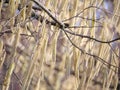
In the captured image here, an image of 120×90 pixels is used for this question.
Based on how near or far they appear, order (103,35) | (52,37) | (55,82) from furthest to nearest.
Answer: (55,82) < (103,35) < (52,37)

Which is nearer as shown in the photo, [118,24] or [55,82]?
[118,24]

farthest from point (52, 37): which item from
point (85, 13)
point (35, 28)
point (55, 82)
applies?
point (55, 82)

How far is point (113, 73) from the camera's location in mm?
1441

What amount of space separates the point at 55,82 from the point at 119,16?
81.5 inches

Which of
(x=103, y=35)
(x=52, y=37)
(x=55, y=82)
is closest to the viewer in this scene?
(x=52, y=37)

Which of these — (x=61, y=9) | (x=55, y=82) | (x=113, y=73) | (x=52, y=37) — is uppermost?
(x=61, y=9)

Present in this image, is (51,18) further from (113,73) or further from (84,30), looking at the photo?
(113,73)

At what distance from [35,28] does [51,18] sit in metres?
0.07

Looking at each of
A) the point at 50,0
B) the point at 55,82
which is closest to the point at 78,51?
the point at 50,0

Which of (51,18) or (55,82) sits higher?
(51,18)

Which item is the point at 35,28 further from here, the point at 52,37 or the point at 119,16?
the point at 119,16

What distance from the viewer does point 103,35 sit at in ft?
4.70

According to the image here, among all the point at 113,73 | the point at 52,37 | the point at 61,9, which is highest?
the point at 61,9

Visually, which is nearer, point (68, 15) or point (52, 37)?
point (52, 37)
